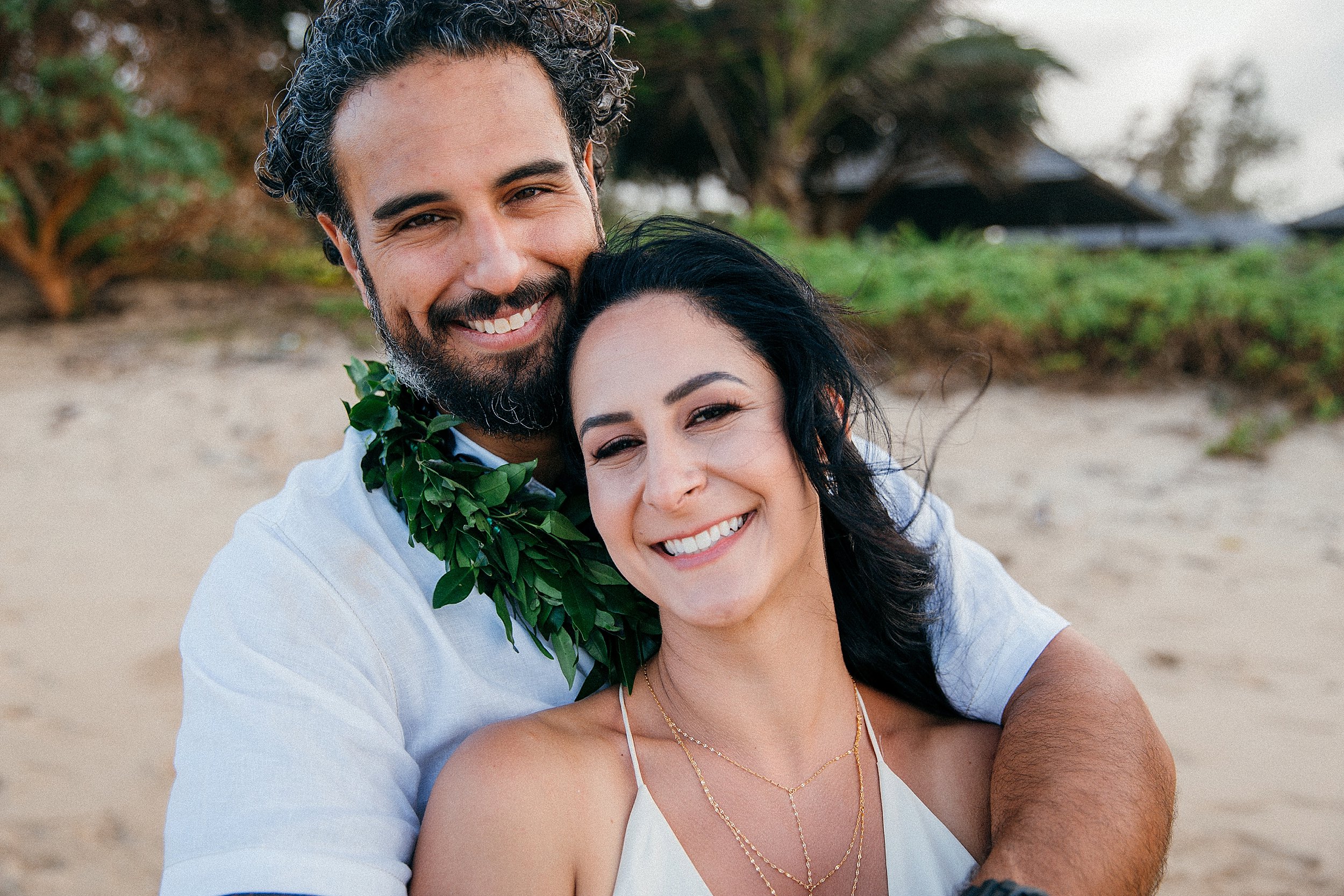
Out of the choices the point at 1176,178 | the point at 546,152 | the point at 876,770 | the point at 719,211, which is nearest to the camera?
the point at 876,770

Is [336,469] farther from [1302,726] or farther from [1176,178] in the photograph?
[1176,178]

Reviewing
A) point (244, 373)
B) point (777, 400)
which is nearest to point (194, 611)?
point (777, 400)

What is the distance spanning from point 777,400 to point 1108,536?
4.86 metres

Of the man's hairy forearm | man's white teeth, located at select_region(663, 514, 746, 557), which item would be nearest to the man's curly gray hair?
man's white teeth, located at select_region(663, 514, 746, 557)

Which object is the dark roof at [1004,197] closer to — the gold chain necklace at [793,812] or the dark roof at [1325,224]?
the dark roof at [1325,224]

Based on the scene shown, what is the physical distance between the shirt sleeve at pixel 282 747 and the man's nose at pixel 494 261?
0.72 m

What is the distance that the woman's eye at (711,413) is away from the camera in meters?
1.91

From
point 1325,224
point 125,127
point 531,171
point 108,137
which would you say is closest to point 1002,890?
point 531,171

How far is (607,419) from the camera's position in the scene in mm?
1917

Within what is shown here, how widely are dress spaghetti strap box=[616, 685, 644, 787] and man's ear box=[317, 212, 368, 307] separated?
120 centimetres

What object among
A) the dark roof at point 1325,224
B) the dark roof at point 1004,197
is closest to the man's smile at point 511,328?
the dark roof at point 1004,197

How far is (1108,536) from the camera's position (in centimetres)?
605

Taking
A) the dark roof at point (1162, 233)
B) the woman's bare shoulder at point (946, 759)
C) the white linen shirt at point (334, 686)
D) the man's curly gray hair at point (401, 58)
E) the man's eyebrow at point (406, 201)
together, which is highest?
the man's curly gray hair at point (401, 58)

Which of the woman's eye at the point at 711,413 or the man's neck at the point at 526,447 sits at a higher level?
the woman's eye at the point at 711,413
